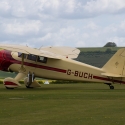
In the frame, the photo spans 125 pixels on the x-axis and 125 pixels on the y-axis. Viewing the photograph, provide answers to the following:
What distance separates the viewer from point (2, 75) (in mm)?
69562

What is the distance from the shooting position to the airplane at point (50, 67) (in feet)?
101

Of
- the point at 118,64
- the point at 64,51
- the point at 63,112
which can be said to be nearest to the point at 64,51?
the point at 64,51

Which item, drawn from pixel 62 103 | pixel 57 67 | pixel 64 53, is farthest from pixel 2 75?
pixel 62 103

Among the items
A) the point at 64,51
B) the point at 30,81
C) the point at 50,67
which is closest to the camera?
the point at 50,67

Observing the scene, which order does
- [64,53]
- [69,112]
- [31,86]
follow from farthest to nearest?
[64,53], [31,86], [69,112]

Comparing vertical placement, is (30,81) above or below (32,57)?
below

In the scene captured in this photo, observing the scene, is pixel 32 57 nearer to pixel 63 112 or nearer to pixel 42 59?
pixel 42 59

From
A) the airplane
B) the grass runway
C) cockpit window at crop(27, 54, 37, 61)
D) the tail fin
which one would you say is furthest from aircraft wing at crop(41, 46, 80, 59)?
the grass runway

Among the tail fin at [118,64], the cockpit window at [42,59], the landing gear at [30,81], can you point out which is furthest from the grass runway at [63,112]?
the landing gear at [30,81]

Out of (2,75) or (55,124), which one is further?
(2,75)

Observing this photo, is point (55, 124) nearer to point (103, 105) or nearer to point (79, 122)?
point (79, 122)

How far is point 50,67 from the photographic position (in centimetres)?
3262

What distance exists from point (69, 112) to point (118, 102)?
4.14 m

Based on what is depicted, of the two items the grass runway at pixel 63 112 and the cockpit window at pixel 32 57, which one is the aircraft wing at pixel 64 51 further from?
the grass runway at pixel 63 112
